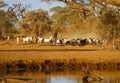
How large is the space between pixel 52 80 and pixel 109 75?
383cm

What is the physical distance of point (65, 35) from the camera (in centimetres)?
7456

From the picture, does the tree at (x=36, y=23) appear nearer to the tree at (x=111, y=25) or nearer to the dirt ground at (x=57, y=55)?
the tree at (x=111, y=25)

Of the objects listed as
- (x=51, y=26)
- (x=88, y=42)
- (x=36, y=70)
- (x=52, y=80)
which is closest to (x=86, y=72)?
(x=52, y=80)

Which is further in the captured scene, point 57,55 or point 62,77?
point 57,55

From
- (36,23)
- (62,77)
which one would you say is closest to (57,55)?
(62,77)

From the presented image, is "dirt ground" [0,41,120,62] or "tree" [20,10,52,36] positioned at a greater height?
"tree" [20,10,52,36]

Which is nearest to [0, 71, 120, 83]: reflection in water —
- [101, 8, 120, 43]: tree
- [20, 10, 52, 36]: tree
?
[101, 8, 120, 43]: tree

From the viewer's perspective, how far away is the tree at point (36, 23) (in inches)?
2566

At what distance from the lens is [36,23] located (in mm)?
64812

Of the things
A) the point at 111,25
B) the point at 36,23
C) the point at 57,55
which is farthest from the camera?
the point at 36,23

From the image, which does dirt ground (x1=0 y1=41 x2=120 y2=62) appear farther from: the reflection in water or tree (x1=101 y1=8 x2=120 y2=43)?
tree (x1=101 y1=8 x2=120 y2=43)

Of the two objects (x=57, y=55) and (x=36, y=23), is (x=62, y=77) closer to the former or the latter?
(x=57, y=55)

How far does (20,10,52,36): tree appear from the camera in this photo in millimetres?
65188

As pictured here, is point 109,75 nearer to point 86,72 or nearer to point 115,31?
point 86,72
